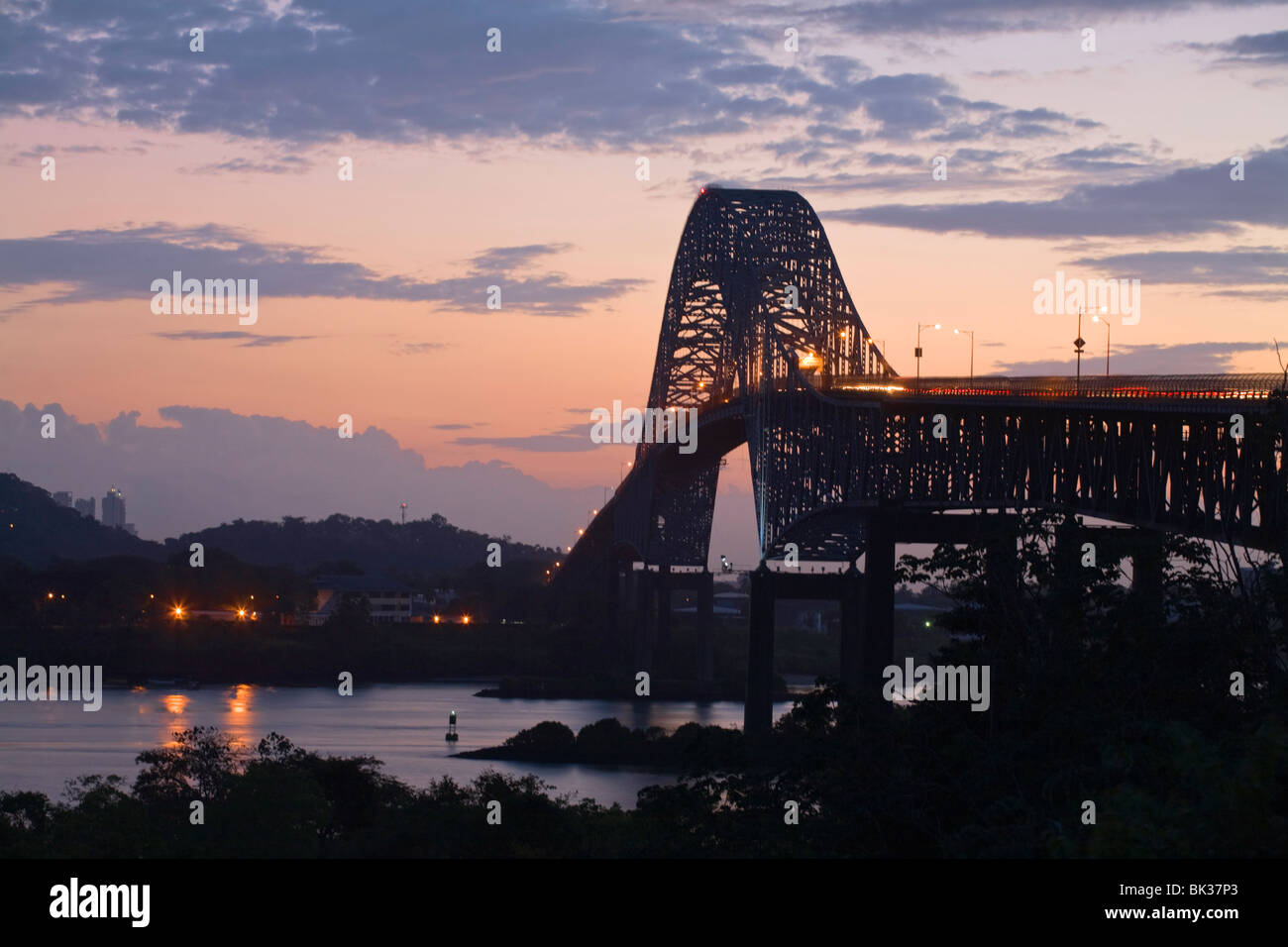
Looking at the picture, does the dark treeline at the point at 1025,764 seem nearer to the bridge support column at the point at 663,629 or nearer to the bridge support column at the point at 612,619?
the bridge support column at the point at 663,629

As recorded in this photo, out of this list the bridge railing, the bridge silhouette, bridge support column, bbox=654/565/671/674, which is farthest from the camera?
bridge support column, bbox=654/565/671/674

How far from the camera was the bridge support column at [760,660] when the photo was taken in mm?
71062

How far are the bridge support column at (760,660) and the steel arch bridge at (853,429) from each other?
1.90m

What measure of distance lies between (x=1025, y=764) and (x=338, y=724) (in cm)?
6470

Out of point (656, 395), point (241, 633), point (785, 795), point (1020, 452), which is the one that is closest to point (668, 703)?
point (656, 395)

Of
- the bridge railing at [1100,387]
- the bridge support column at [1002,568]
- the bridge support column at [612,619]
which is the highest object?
the bridge railing at [1100,387]

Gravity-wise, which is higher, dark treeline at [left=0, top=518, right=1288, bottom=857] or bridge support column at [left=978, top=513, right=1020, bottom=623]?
bridge support column at [left=978, top=513, right=1020, bottom=623]

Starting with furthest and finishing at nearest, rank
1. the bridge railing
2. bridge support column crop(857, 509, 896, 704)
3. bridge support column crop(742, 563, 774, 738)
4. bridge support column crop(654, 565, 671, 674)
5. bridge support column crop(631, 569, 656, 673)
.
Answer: bridge support column crop(654, 565, 671, 674), bridge support column crop(631, 569, 656, 673), bridge support column crop(742, 563, 774, 738), bridge support column crop(857, 509, 896, 704), the bridge railing

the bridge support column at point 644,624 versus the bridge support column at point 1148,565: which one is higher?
the bridge support column at point 1148,565

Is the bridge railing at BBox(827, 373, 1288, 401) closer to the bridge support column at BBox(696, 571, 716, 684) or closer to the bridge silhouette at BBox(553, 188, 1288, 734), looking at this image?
the bridge silhouette at BBox(553, 188, 1288, 734)

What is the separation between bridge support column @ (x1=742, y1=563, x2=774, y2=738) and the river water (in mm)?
6383

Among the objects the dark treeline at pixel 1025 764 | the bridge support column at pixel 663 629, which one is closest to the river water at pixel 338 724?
the bridge support column at pixel 663 629

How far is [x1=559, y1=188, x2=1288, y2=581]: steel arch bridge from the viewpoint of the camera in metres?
38.2

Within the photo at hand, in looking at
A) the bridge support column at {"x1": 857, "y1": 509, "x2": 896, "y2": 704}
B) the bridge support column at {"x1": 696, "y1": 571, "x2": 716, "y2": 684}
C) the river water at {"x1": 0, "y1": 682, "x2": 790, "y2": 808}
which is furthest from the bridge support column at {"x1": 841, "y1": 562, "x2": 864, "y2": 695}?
the bridge support column at {"x1": 696, "y1": 571, "x2": 716, "y2": 684}
